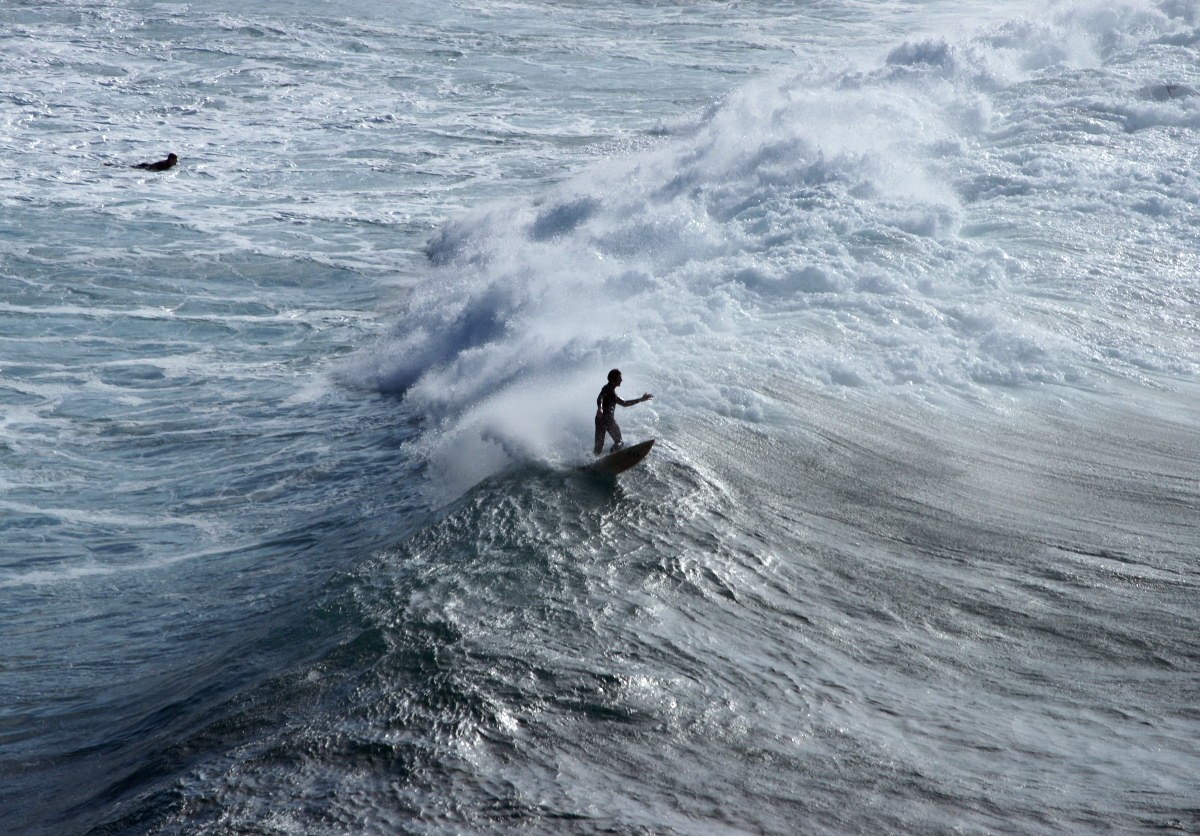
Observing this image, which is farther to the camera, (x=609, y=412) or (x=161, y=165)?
(x=161, y=165)

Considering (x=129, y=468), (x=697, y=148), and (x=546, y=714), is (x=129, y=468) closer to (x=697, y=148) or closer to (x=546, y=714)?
(x=546, y=714)

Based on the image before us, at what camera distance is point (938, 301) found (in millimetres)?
11414

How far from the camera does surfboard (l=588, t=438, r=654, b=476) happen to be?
786 cm

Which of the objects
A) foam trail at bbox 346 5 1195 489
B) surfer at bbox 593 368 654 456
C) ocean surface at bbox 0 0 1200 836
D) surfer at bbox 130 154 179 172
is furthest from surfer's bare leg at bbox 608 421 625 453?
surfer at bbox 130 154 179 172

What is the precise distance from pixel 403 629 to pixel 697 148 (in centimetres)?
1215

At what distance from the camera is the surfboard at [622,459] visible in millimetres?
7859

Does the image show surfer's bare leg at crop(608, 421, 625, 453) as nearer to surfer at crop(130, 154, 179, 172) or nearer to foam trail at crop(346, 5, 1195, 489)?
foam trail at crop(346, 5, 1195, 489)

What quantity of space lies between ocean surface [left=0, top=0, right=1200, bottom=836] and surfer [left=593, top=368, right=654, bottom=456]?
28 centimetres

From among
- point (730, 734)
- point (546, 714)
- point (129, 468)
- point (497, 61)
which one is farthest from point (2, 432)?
point (497, 61)

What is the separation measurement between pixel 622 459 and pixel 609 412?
37 cm

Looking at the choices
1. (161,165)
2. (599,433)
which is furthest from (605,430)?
(161,165)

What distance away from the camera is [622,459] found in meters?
7.91

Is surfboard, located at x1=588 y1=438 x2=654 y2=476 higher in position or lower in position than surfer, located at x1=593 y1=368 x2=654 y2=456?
lower

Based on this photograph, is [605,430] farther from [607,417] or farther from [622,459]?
[622,459]
